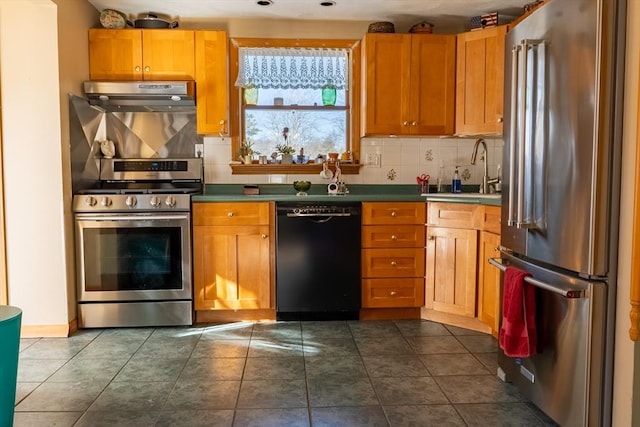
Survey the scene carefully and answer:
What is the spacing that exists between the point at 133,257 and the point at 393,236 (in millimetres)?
1867

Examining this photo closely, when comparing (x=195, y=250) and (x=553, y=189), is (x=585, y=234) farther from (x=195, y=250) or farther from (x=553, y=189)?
(x=195, y=250)

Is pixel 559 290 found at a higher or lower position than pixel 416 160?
lower

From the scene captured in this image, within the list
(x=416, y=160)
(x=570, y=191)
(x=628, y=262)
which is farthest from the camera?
(x=416, y=160)

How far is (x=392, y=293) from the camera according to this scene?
3596 millimetres

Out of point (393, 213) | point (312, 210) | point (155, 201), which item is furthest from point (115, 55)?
point (393, 213)

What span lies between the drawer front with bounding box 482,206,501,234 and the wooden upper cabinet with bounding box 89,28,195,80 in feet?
7.78

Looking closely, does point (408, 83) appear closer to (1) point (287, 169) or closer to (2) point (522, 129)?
(1) point (287, 169)

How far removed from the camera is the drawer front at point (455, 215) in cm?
326

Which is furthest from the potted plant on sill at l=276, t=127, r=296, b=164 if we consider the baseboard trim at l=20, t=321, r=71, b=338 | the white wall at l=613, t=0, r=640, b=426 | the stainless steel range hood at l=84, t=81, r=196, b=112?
the white wall at l=613, t=0, r=640, b=426

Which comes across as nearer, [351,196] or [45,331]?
[45,331]

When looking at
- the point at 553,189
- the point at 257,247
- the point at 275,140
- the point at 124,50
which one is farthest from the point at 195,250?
the point at 553,189

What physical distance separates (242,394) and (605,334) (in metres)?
Answer: 1.61

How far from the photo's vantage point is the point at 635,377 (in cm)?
171

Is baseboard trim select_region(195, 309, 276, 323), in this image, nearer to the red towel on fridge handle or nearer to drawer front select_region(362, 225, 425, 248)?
drawer front select_region(362, 225, 425, 248)
